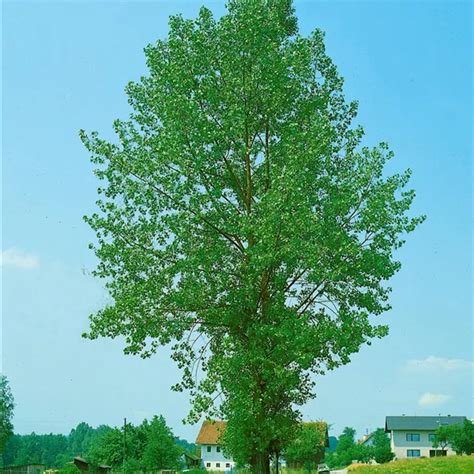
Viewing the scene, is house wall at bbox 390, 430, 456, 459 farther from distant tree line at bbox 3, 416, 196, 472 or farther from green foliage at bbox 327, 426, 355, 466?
distant tree line at bbox 3, 416, 196, 472

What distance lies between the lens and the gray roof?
11169cm

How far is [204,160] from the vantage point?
2283 cm

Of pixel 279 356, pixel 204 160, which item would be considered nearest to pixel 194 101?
pixel 204 160

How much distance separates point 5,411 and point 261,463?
75662 mm

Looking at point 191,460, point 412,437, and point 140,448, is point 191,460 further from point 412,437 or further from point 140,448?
point 140,448

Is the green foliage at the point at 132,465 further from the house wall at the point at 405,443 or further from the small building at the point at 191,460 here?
the house wall at the point at 405,443

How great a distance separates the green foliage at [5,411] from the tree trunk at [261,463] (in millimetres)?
73890

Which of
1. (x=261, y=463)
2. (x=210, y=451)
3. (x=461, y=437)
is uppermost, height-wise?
(x=461, y=437)

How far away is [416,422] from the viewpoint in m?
114

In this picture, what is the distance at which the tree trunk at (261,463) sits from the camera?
915 inches

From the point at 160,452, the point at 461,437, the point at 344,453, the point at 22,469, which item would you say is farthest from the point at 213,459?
the point at 22,469

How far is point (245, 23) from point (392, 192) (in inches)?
286

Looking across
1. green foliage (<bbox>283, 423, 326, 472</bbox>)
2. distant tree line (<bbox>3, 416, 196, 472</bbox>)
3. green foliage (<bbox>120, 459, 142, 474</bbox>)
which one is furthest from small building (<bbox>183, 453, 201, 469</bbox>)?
green foliage (<bbox>120, 459, 142, 474</bbox>)

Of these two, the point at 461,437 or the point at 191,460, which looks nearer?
the point at 461,437
